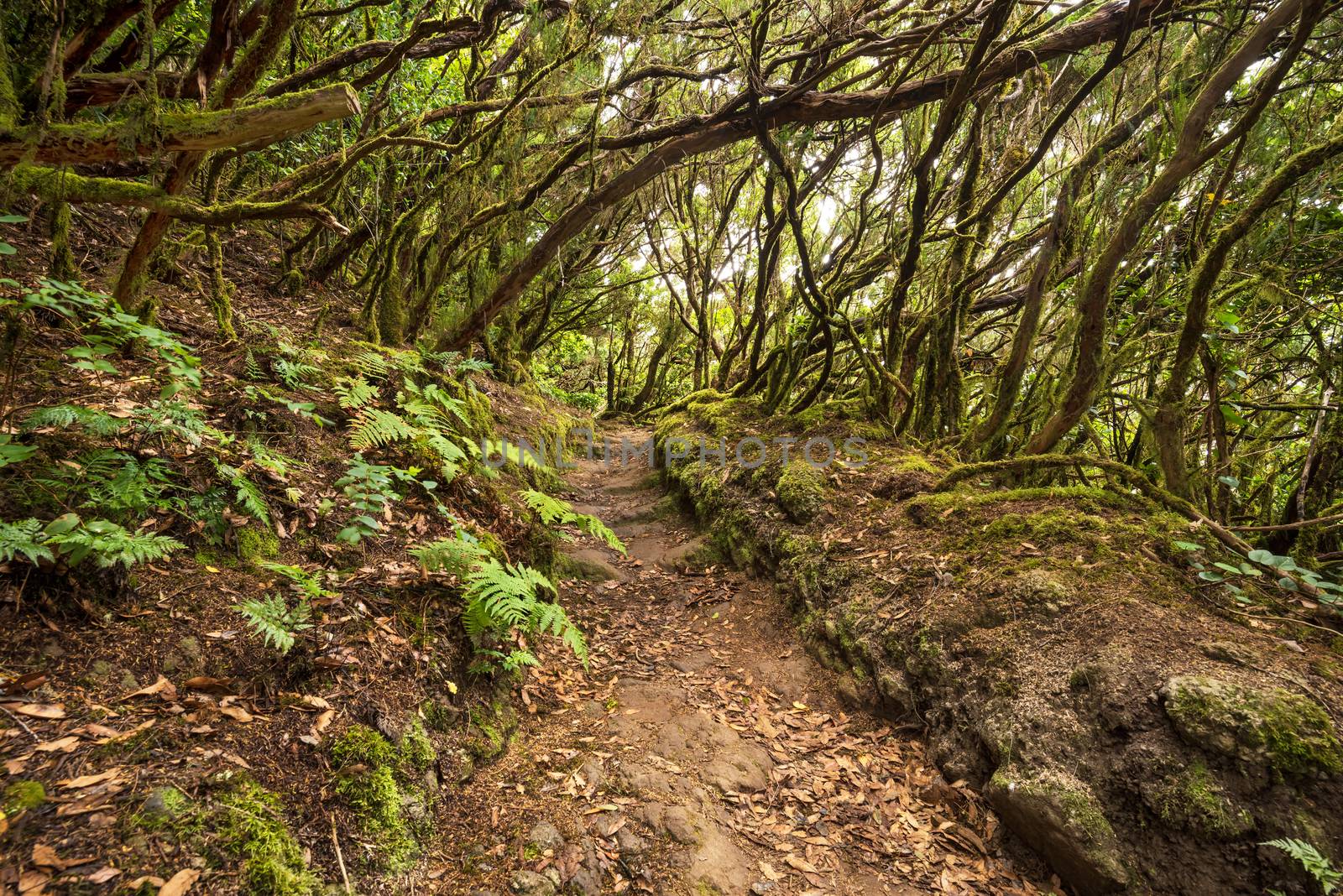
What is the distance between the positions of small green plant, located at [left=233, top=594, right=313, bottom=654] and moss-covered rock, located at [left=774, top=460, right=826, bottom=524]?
3.81 metres

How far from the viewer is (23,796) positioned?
4.52 ft

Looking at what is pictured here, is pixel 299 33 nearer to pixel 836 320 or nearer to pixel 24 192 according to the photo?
pixel 24 192

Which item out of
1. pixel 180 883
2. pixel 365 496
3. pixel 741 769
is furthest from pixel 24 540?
pixel 741 769

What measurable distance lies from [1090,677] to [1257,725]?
56 centimetres

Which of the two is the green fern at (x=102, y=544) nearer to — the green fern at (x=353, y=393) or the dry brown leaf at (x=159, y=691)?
the dry brown leaf at (x=159, y=691)

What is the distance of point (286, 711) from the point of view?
6.68 ft

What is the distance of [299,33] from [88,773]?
20.3 feet

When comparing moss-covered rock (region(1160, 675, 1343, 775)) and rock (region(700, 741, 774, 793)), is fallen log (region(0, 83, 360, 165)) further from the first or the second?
moss-covered rock (region(1160, 675, 1343, 775))

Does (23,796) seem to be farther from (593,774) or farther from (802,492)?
(802,492)

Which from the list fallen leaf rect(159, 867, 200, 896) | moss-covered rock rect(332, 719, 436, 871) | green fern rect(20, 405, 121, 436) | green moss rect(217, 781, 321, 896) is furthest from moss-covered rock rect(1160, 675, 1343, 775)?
green fern rect(20, 405, 121, 436)

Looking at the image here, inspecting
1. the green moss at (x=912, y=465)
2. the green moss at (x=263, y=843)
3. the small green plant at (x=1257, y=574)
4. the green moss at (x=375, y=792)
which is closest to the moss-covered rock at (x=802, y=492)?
the green moss at (x=912, y=465)

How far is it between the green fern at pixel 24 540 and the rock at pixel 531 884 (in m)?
2.04

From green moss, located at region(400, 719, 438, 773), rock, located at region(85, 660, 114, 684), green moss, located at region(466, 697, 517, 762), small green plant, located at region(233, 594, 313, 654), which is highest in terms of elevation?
small green plant, located at region(233, 594, 313, 654)

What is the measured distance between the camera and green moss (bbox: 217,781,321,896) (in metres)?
1.58
